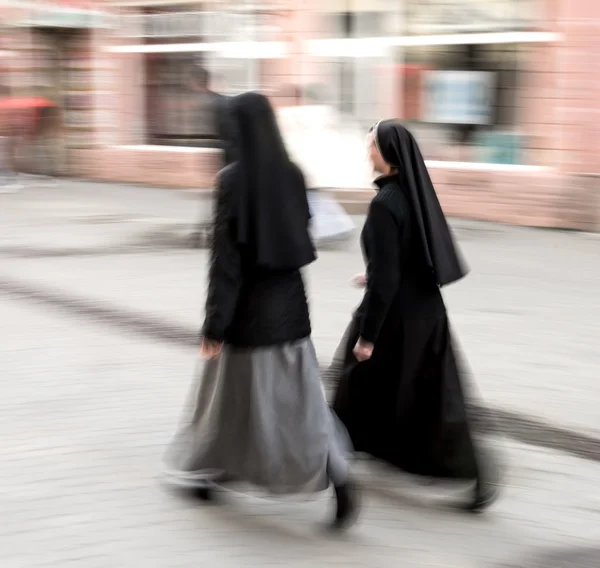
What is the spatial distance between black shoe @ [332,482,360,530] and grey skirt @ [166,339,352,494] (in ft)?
0.14

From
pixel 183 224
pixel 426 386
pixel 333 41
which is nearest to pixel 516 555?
pixel 426 386

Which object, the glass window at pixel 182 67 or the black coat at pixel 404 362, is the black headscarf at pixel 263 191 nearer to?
the black coat at pixel 404 362

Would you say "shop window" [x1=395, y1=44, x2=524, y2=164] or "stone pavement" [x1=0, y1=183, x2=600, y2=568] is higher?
"shop window" [x1=395, y1=44, x2=524, y2=164]

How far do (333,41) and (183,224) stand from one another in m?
4.03

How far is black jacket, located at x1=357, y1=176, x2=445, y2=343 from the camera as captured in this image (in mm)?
4012

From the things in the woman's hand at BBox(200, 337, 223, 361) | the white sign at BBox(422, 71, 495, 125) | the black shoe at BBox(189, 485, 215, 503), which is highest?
the white sign at BBox(422, 71, 495, 125)

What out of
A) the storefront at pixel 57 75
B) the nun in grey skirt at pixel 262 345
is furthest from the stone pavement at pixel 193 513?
the storefront at pixel 57 75

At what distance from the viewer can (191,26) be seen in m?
18.4

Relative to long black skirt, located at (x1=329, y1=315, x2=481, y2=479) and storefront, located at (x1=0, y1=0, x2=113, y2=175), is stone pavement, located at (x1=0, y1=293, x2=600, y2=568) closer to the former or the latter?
long black skirt, located at (x1=329, y1=315, x2=481, y2=479)

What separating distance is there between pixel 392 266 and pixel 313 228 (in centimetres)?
Result: 679

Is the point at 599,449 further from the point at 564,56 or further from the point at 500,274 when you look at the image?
the point at 564,56

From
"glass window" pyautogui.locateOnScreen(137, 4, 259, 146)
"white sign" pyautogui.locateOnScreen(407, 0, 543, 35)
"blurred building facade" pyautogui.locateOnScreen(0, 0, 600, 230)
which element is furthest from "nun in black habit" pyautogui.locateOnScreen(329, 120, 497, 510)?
"glass window" pyautogui.locateOnScreen(137, 4, 259, 146)

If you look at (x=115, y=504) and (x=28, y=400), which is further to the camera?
(x=28, y=400)

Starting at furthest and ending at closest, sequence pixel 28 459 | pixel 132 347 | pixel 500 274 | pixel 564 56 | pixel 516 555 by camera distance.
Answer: pixel 564 56 → pixel 500 274 → pixel 132 347 → pixel 28 459 → pixel 516 555
